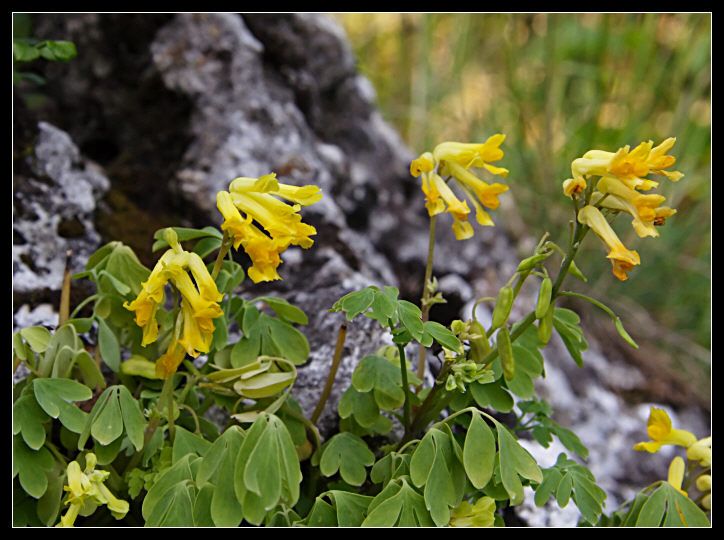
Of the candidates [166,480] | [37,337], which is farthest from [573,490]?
→ [37,337]

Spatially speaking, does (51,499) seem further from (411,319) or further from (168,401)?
(411,319)

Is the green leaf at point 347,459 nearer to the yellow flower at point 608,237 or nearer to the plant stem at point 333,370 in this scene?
the plant stem at point 333,370

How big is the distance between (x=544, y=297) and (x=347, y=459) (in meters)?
0.37

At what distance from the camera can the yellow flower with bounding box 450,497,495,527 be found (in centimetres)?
104

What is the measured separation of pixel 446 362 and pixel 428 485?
0.55ft

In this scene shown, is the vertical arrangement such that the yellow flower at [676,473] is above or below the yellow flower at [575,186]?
below

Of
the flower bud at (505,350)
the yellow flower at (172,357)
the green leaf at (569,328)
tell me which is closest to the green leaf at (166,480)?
the yellow flower at (172,357)

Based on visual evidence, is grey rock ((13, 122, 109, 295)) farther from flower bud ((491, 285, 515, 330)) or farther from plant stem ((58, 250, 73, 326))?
flower bud ((491, 285, 515, 330))

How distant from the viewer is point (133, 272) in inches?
46.7

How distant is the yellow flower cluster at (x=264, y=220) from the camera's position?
0.98 m

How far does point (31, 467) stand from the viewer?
104cm

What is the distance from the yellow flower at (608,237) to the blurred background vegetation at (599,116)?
73.4 inches

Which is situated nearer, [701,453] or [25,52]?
[701,453]

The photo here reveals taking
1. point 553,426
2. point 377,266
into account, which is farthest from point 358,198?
point 553,426
